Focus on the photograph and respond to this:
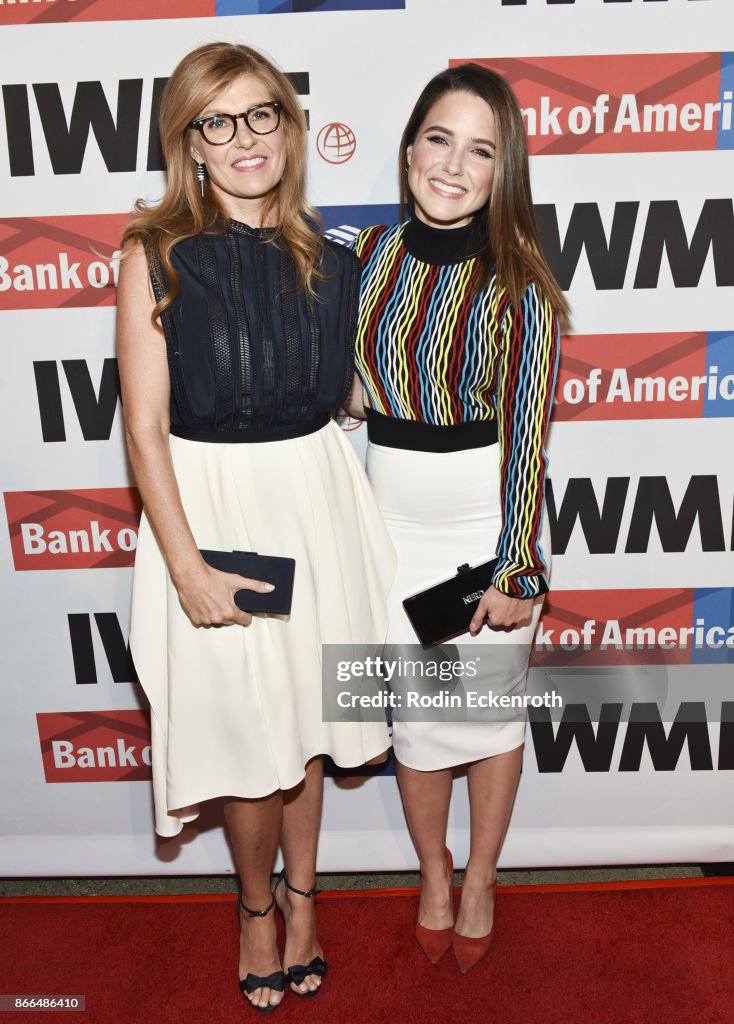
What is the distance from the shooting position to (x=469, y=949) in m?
2.18

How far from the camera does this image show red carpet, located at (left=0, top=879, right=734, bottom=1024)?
2057 mm

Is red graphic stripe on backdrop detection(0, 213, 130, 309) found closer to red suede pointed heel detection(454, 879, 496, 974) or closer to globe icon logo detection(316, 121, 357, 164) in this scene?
globe icon logo detection(316, 121, 357, 164)

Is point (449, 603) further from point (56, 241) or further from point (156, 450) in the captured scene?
point (56, 241)

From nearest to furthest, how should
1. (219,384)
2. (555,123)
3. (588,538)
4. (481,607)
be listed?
(219,384) → (481,607) → (555,123) → (588,538)

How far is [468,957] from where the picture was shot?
217 centimetres

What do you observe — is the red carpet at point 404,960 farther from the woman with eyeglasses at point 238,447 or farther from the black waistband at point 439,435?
the black waistband at point 439,435

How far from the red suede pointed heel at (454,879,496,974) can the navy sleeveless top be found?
1317 millimetres

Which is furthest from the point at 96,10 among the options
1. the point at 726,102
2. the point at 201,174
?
the point at 726,102

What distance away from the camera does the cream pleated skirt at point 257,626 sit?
1.75m

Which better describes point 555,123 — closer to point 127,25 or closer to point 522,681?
point 127,25

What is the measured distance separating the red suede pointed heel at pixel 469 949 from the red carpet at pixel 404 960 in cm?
3

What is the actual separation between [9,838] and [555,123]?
7.88 feet

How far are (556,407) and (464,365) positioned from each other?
1.73ft

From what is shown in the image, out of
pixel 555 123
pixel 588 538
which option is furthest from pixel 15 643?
pixel 555 123
